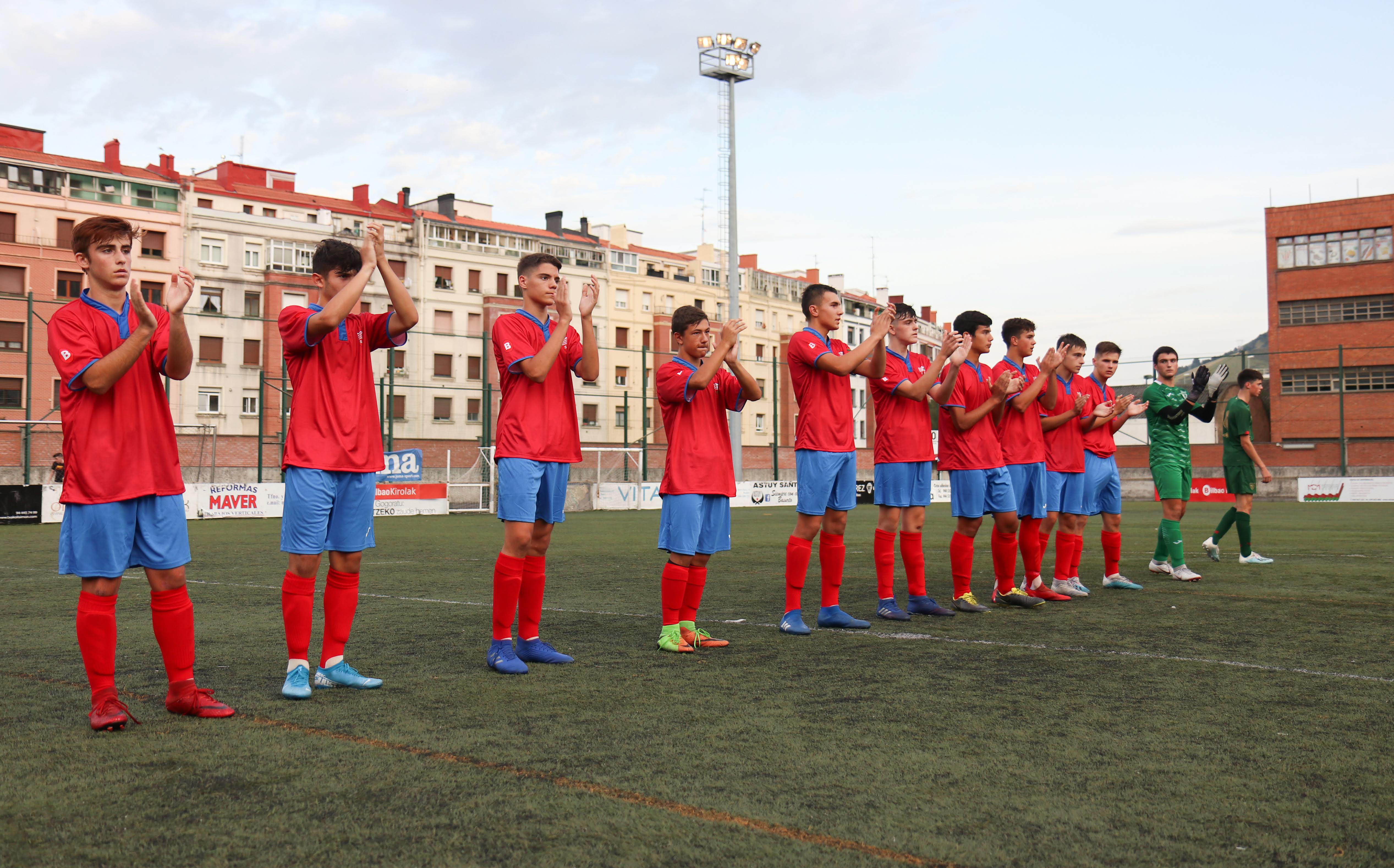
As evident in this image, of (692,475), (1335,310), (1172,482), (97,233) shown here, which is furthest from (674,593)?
(1335,310)

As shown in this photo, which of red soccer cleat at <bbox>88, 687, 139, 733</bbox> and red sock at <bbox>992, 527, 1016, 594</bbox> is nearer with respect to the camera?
red soccer cleat at <bbox>88, 687, 139, 733</bbox>

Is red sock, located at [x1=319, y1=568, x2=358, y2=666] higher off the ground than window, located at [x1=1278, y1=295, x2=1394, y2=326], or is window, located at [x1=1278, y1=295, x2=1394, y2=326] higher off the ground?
window, located at [x1=1278, y1=295, x2=1394, y2=326]

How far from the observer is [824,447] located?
6777 mm

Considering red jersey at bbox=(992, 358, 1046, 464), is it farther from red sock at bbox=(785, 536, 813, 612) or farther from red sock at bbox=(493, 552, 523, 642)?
red sock at bbox=(493, 552, 523, 642)

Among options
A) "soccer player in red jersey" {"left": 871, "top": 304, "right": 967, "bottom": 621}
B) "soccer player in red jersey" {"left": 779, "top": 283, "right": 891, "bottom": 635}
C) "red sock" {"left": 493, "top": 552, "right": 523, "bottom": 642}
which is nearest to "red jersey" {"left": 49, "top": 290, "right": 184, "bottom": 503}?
"red sock" {"left": 493, "top": 552, "right": 523, "bottom": 642}

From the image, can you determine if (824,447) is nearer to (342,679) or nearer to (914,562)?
(914,562)

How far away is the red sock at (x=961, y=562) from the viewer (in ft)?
25.7

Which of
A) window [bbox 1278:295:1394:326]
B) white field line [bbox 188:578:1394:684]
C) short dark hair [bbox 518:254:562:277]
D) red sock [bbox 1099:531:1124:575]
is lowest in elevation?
white field line [bbox 188:578:1394:684]

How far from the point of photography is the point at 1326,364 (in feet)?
162

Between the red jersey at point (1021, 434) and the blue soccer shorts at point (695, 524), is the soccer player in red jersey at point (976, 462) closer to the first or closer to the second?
the red jersey at point (1021, 434)

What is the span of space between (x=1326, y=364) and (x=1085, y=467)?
47.7 metres

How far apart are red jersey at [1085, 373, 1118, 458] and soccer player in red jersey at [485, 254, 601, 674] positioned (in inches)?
206

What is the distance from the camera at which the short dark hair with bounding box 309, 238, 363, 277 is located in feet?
16.4

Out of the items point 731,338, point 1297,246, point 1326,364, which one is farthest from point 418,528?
point 1297,246
